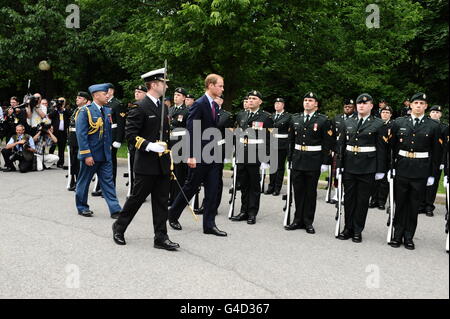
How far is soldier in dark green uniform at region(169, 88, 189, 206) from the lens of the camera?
8.70 meters

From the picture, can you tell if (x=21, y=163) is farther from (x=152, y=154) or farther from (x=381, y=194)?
(x=381, y=194)

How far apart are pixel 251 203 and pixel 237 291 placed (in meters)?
3.22

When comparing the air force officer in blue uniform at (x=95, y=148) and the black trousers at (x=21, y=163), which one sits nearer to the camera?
the air force officer in blue uniform at (x=95, y=148)

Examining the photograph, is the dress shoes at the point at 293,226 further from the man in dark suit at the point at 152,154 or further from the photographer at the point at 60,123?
the photographer at the point at 60,123

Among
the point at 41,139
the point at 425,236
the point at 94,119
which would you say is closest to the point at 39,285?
the point at 94,119

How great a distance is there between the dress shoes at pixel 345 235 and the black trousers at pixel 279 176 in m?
3.75

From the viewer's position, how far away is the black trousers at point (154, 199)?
6.21m

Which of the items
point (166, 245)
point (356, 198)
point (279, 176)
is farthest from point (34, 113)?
point (356, 198)

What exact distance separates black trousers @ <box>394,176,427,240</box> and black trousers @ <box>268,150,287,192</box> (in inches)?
156

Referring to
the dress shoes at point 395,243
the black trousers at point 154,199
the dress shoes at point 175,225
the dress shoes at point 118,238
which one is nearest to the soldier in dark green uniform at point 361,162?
the dress shoes at point 395,243

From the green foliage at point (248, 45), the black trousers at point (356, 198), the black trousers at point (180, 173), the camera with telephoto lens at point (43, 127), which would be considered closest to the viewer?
→ the black trousers at point (356, 198)

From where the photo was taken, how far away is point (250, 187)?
804 centimetres

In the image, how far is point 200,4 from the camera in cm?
1542

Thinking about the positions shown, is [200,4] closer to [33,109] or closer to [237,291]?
[33,109]
